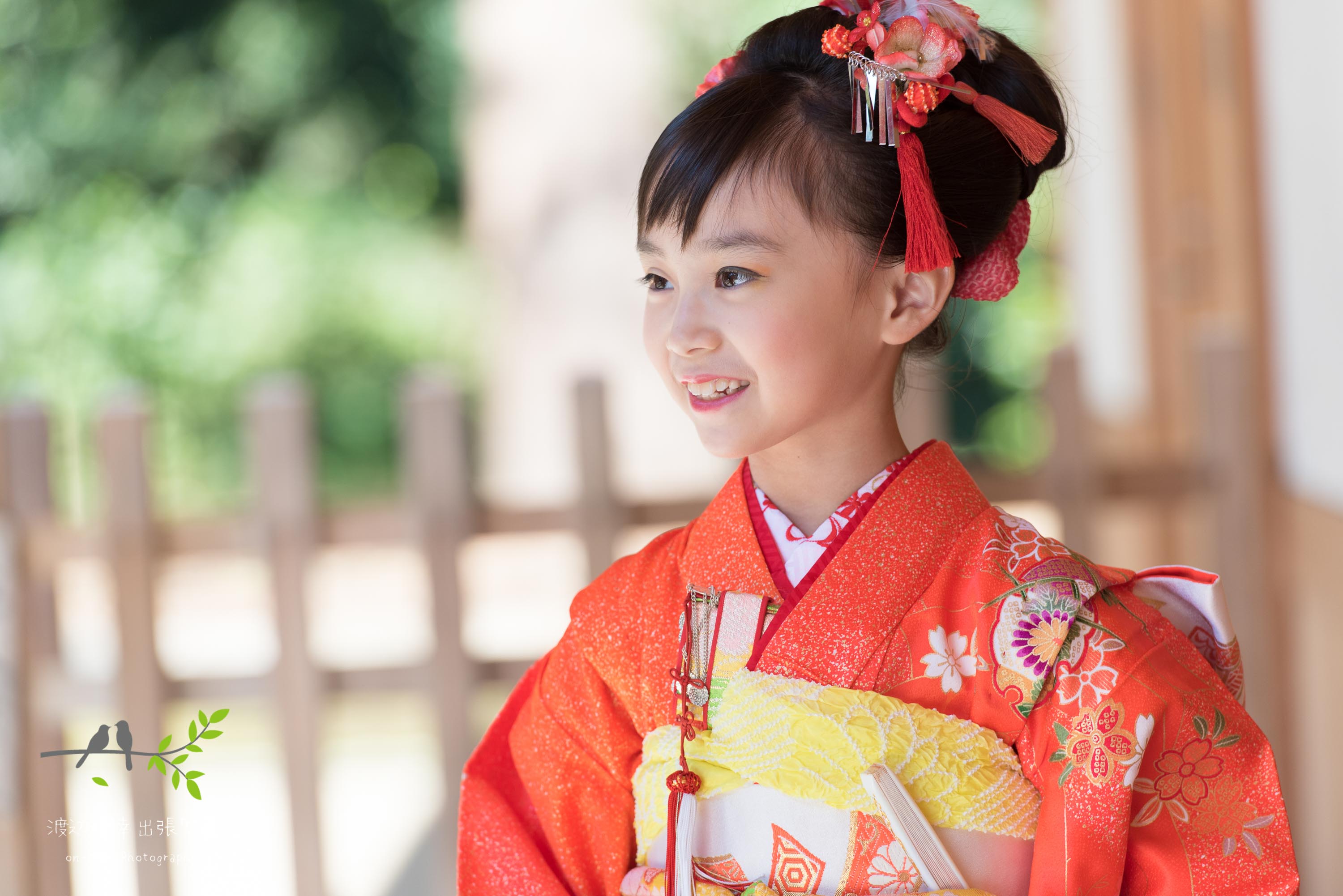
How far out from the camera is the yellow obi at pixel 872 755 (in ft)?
2.96

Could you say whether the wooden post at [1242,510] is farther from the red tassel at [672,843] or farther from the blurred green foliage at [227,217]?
the blurred green foliage at [227,217]

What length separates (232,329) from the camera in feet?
19.3

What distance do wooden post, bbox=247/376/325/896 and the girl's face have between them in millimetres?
1146

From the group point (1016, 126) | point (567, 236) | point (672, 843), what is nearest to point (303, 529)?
point (672, 843)

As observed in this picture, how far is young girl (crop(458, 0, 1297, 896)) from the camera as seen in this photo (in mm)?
896

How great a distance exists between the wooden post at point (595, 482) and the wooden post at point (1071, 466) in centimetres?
73

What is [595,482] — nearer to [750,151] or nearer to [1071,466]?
[1071,466]

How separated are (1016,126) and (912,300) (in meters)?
0.16

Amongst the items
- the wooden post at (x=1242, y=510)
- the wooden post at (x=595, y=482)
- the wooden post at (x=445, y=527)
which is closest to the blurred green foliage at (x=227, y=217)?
the wooden post at (x=445, y=527)

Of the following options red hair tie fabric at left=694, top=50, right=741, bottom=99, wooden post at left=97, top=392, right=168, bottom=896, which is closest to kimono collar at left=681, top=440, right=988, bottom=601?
red hair tie fabric at left=694, top=50, right=741, bottom=99

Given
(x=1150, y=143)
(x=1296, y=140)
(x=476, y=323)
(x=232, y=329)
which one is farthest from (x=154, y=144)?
(x=1296, y=140)

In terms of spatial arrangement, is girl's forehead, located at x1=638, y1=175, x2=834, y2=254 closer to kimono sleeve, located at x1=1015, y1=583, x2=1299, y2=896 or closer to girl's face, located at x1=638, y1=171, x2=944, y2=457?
girl's face, located at x1=638, y1=171, x2=944, y2=457

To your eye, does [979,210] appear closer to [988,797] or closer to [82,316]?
[988,797]

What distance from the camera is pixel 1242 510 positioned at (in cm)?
197
